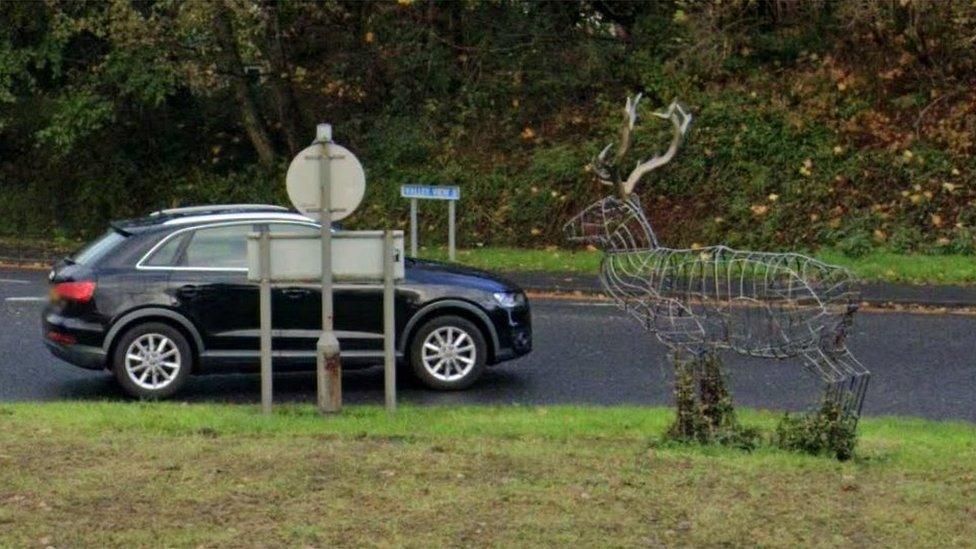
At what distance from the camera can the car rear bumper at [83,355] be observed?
1234cm

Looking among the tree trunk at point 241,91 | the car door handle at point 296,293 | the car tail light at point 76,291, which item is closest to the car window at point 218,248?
the car door handle at point 296,293

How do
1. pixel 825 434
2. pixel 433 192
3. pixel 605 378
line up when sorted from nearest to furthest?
pixel 825 434, pixel 605 378, pixel 433 192

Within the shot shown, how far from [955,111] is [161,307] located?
1580 centimetres

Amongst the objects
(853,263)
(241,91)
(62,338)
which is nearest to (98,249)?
(62,338)

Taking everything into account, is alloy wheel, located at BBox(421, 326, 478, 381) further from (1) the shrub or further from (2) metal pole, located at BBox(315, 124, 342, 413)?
(1) the shrub

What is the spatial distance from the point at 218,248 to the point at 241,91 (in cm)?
1698

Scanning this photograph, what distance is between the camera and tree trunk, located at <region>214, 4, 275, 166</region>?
26.9 metres

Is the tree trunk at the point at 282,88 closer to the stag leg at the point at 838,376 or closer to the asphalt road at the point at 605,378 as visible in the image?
the asphalt road at the point at 605,378

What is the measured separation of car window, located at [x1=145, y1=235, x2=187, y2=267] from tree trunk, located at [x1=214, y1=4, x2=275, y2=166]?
14164mm

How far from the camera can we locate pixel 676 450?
28.7 ft

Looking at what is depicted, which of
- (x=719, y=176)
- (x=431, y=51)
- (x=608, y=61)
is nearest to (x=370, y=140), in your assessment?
(x=431, y=51)

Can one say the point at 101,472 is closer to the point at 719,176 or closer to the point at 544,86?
the point at 719,176

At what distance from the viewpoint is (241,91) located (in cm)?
2925

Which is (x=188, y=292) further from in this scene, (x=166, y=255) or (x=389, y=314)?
(x=389, y=314)
